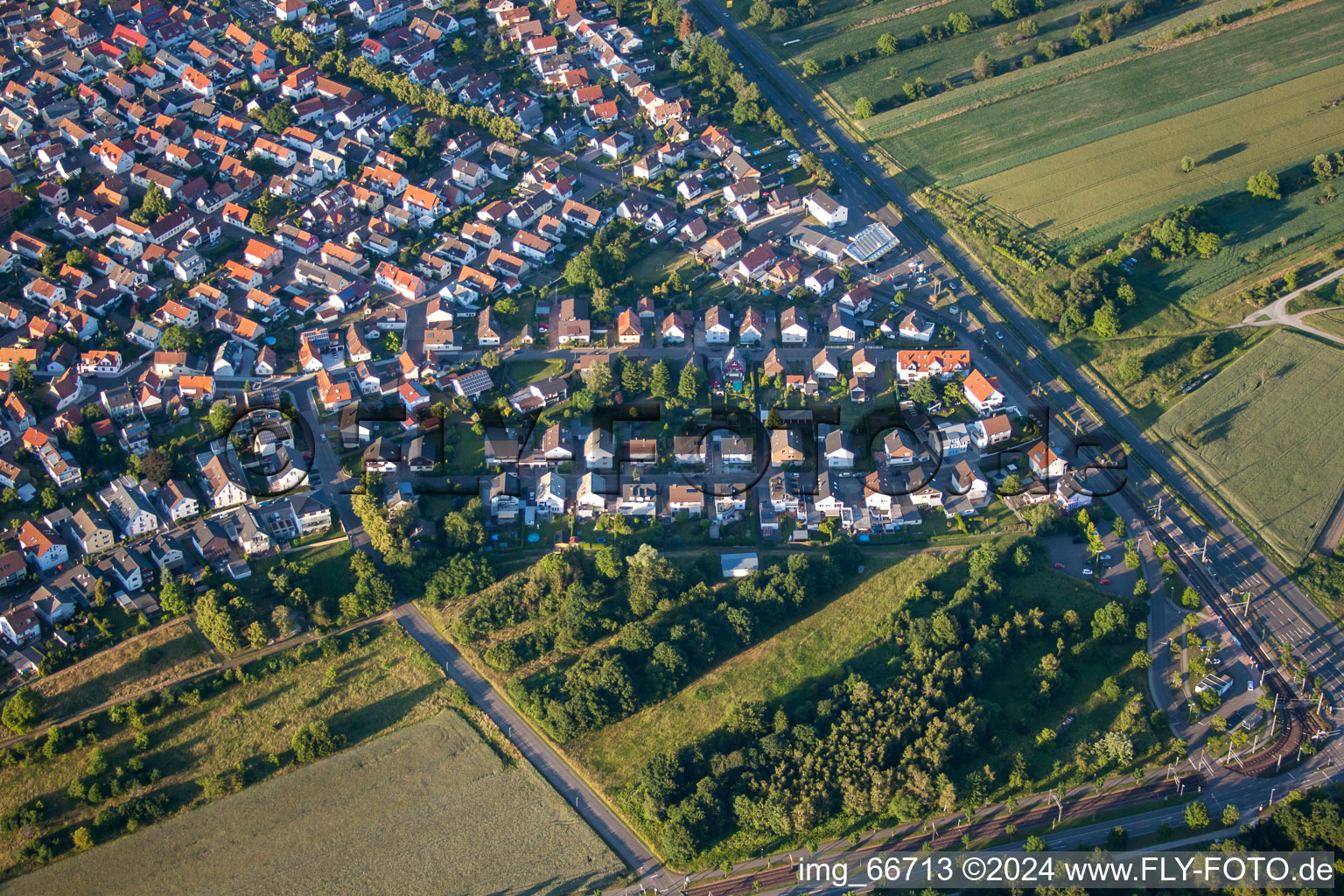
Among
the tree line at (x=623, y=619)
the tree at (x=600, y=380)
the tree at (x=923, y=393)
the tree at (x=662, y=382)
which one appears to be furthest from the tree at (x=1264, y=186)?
the tree at (x=600, y=380)

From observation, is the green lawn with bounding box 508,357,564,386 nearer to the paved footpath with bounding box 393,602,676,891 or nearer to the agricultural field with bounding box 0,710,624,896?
the paved footpath with bounding box 393,602,676,891

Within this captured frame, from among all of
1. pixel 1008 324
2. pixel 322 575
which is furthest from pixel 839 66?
pixel 322 575

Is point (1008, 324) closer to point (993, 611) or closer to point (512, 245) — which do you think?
point (993, 611)

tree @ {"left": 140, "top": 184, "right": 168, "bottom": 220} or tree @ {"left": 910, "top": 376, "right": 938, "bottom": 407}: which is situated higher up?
tree @ {"left": 910, "top": 376, "right": 938, "bottom": 407}

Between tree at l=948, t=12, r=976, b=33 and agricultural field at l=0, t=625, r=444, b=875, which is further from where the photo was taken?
tree at l=948, t=12, r=976, b=33

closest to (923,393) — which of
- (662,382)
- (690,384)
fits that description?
(690,384)

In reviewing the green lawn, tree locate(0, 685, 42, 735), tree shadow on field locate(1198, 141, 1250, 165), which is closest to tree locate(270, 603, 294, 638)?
tree locate(0, 685, 42, 735)

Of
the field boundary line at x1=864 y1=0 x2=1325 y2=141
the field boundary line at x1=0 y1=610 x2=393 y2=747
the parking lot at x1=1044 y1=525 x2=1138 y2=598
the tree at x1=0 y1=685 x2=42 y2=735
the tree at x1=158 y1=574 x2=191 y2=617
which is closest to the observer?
the tree at x1=0 y1=685 x2=42 y2=735

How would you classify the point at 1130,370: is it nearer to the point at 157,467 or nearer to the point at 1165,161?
the point at 1165,161
